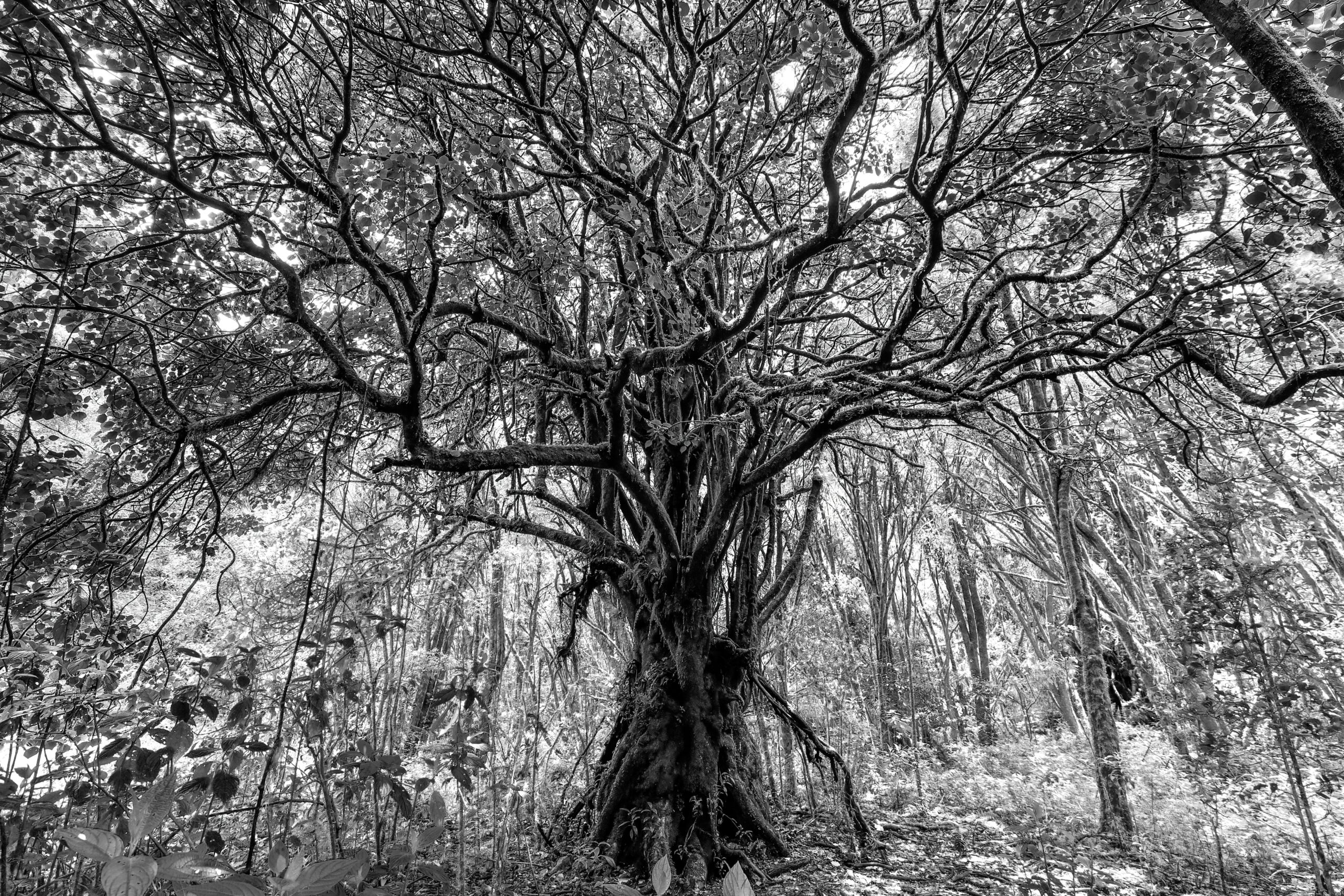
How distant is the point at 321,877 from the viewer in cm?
108

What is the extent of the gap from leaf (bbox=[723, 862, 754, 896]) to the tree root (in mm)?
4375

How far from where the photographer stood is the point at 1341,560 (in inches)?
351

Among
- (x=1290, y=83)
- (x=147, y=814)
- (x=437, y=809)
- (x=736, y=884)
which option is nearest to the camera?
(x=736, y=884)

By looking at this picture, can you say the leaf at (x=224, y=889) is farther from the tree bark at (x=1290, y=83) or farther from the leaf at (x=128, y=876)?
the tree bark at (x=1290, y=83)

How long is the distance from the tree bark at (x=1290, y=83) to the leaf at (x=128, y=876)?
94.7 inches

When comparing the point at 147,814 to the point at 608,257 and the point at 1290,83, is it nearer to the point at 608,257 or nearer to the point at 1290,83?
the point at 1290,83

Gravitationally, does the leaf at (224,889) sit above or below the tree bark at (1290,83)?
below

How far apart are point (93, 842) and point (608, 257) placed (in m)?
4.13

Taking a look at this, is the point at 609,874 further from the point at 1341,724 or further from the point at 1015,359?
the point at 1341,724

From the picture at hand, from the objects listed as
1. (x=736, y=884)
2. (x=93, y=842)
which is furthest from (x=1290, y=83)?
(x=93, y=842)

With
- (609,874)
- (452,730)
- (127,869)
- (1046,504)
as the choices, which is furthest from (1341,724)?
(127,869)

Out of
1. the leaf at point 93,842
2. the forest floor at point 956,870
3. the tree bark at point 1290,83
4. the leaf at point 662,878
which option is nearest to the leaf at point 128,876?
the leaf at point 93,842

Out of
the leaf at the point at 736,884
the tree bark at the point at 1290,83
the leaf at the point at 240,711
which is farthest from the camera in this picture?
the leaf at the point at 240,711

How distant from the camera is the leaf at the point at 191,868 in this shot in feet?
3.37
